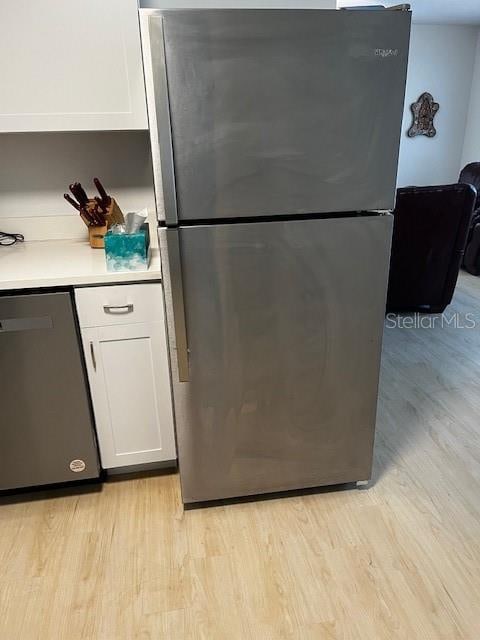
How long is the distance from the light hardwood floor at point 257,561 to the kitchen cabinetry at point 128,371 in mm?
203

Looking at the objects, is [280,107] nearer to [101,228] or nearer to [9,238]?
[101,228]

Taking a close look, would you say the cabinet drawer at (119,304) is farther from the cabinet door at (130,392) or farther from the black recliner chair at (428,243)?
the black recliner chair at (428,243)

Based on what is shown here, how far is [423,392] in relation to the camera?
8.35 ft

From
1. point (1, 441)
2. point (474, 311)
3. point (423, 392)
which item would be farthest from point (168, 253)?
point (474, 311)

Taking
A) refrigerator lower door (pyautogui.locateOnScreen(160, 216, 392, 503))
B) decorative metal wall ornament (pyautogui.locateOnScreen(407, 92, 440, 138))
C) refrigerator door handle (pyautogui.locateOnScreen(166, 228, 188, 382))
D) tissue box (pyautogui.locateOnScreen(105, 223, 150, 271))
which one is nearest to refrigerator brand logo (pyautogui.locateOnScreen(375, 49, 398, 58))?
refrigerator lower door (pyautogui.locateOnScreen(160, 216, 392, 503))

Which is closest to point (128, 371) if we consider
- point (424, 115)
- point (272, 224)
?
point (272, 224)

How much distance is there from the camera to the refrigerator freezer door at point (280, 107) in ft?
3.97

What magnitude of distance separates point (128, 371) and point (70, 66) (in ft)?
3.53

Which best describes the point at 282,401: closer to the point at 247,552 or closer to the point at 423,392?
the point at 247,552

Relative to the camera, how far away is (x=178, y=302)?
4.66 feet

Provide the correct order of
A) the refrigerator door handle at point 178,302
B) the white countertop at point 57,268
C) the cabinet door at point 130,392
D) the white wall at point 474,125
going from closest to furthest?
the refrigerator door handle at point 178,302, the white countertop at point 57,268, the cabinet door at point 130,392, the white wall at point 474,125

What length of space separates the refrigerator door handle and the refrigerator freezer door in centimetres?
8

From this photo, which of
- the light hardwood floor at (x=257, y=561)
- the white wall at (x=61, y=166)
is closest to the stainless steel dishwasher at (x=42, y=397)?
the light hardwood floor at (x=257, y=561)

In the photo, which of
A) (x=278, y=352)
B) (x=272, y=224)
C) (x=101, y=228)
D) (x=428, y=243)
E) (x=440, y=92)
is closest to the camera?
(x=272, y=224)
